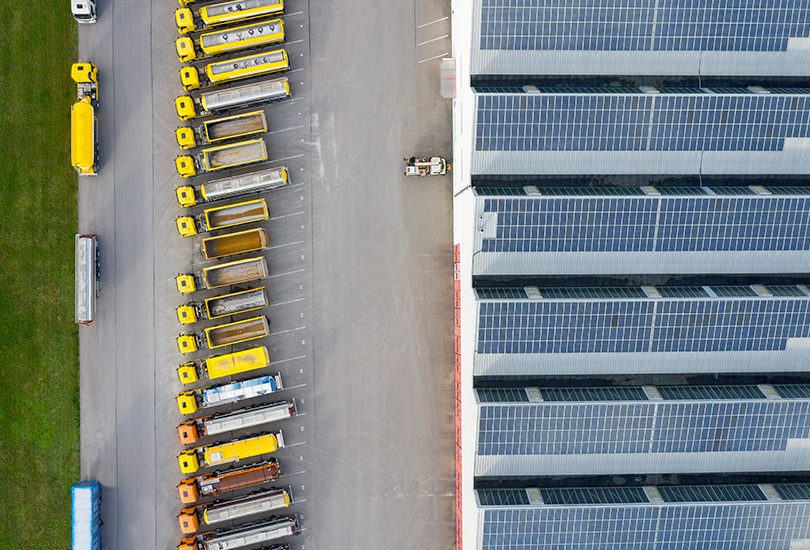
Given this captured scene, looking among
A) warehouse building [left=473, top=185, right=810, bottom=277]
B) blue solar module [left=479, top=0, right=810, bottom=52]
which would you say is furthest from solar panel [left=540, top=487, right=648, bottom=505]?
blue solar module [left=479, top=0, right=810, bottom=52]

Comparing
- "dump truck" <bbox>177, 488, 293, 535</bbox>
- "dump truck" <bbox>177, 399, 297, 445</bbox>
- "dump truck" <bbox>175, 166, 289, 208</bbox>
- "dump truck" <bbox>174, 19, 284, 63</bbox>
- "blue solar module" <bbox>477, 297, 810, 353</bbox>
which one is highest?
"dump truck" <bbox>174, 19, 284, 63</bbox>

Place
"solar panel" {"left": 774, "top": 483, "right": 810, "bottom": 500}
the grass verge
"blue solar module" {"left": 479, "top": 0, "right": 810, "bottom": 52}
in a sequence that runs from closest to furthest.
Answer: "blue solar module" {"left": 479, "top": 0, "right": 810, "bottom": 52} → "solar panel" {"left": 774, "top": 483, "right": 810, "bottom": 500} → the grass verge

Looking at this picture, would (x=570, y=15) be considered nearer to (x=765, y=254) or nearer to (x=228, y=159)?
(x=765, y=254)

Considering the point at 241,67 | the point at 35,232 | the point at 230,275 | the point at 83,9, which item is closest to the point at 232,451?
the point at 230,275

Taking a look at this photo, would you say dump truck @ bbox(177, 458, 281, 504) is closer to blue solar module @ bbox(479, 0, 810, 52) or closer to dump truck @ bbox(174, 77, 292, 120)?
dump truck @ bbox(174, 77, 292, 120)

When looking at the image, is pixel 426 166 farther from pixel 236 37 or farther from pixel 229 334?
pixel 229 334

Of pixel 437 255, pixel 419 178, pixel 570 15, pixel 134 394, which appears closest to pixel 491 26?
pixel 570 15
